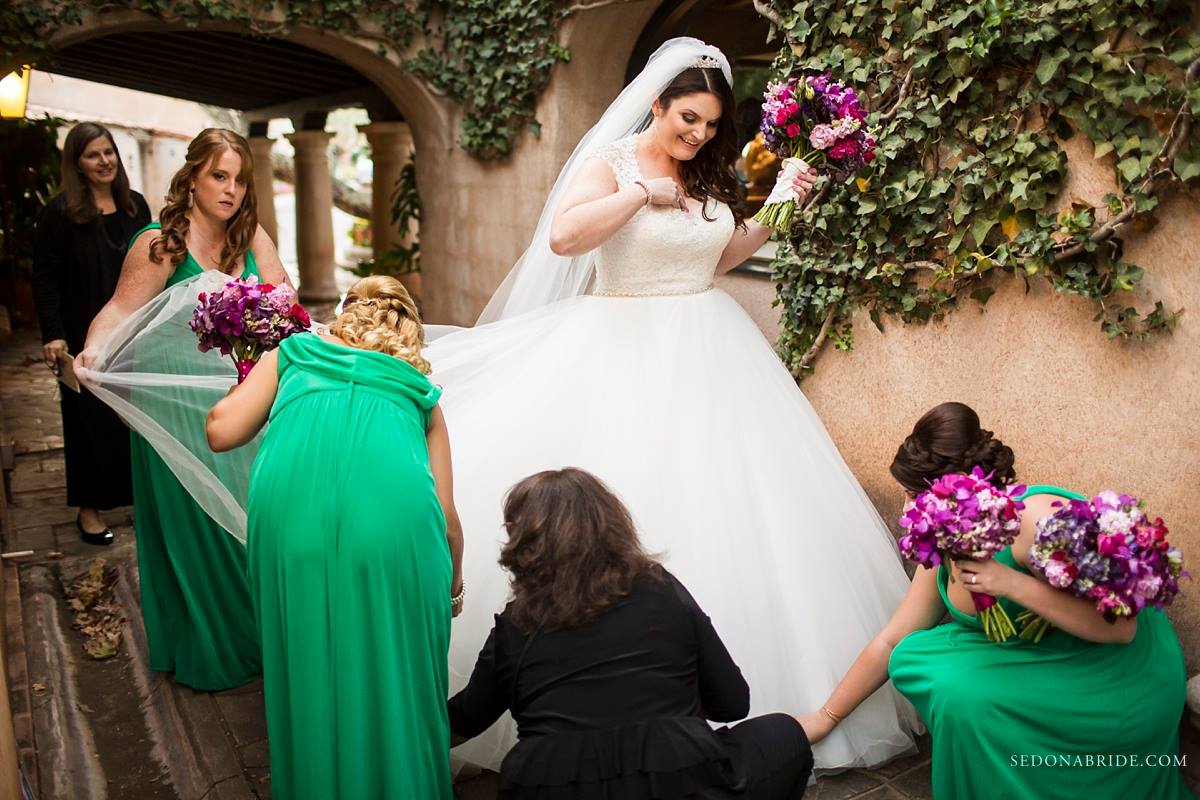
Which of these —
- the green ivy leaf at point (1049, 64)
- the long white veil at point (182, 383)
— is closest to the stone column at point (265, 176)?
the long white veil at point (182, 383)

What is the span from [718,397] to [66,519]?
366 centimetres

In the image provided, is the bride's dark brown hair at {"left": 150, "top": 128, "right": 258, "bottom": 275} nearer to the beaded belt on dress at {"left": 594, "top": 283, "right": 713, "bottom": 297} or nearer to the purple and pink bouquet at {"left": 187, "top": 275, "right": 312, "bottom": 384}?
the purple and pink bouquet at {"left": 187, "top": 275, "right": 312, "bottom": 384}

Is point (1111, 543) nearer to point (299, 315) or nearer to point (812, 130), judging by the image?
point (812, 130)

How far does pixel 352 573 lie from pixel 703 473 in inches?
49.3

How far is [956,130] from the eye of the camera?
3.60 m

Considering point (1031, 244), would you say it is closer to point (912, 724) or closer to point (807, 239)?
point (807, 239)

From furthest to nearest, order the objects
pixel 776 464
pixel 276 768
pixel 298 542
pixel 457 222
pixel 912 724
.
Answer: pixel 457 222, pixel 776 464, pixel 912 724, pixel 276 768, pixel 298 542

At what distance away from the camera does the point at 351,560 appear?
229 cm

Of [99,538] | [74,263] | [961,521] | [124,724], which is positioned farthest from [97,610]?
[961,521]

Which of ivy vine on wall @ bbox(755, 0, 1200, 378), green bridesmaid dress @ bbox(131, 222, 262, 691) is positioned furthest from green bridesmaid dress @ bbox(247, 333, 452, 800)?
ivy vine on wall @ bbox(755, 0, 1200, 378)

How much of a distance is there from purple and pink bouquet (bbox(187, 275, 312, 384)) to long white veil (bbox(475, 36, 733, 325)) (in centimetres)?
111

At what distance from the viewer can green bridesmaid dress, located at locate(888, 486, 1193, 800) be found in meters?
2.42

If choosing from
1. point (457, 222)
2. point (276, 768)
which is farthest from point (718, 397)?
point (457, 222)

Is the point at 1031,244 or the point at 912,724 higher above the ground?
the point at 1031,244
